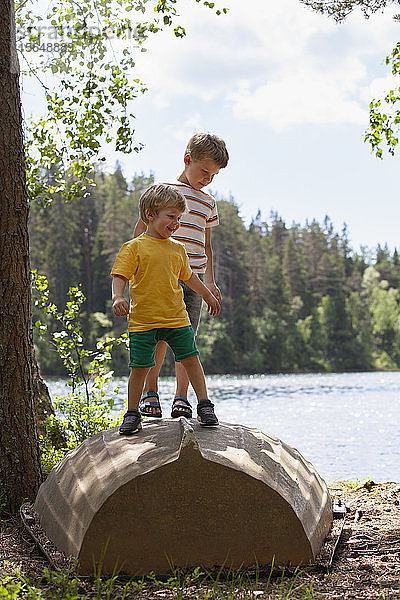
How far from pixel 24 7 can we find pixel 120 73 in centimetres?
132

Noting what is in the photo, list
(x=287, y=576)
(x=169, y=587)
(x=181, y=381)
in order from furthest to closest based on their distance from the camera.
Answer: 1. (x=181, y=381)
2. (x=287, y=576)
3. (x=169, y=587)

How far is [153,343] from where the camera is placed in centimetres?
459

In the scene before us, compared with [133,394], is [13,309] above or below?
above

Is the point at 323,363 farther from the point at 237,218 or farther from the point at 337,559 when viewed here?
the point at 337,559

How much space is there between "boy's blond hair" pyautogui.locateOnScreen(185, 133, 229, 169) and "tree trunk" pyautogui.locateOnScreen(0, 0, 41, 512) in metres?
1.26

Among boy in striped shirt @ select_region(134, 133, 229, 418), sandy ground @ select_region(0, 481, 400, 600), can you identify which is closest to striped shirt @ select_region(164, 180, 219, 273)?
boy in striped shirt @ select_region(134, 133, 229, 418)

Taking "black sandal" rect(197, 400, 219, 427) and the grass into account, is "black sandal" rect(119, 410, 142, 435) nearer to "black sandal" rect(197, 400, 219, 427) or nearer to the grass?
"black sandal" rect(197, 400, 219, 427)

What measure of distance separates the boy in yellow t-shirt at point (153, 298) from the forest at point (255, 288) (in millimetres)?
38613

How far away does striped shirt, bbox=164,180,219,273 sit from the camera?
206 inches

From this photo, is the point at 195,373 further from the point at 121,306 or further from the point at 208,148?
the point at 208,148

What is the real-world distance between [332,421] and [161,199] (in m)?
16.2

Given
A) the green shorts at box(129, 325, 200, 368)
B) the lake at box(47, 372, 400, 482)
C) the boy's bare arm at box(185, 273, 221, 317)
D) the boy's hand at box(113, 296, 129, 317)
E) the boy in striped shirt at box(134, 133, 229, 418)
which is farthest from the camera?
the lake at box(47, 372, 400, 482)

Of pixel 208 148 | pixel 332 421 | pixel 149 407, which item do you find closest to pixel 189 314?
pixel 149 407

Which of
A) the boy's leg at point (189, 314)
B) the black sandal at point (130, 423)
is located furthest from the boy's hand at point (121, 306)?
the boy's leg at point (189, 314)
